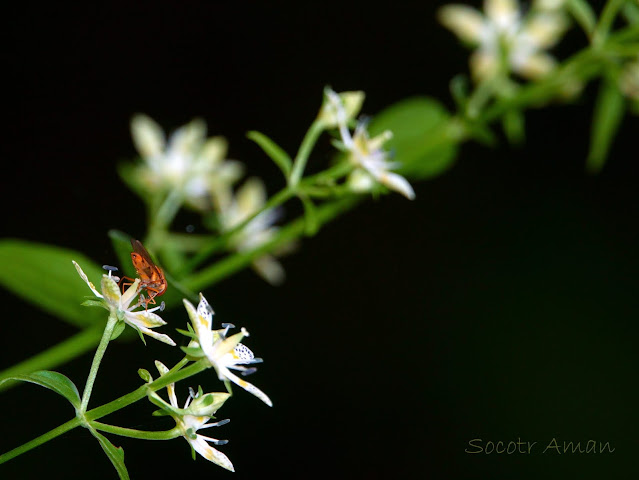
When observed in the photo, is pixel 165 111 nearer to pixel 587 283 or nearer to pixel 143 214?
pixel 143 214

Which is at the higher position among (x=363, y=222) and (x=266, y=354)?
(x=363, y=222)

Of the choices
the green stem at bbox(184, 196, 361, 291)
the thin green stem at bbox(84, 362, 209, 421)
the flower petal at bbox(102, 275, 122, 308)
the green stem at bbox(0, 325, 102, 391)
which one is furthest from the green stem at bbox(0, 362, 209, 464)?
the green stem at bbox(184, 196, 361, 291)

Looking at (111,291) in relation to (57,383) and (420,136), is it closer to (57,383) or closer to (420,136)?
(57,383)

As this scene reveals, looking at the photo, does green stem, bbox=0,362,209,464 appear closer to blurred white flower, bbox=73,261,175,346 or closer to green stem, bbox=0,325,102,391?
blurred white flower, bbox=73,261,175,346

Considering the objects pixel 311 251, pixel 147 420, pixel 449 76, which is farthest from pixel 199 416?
pixel 449 76

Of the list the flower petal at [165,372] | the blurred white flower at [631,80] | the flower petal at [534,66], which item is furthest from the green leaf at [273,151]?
the blurred white flower at [631,80]

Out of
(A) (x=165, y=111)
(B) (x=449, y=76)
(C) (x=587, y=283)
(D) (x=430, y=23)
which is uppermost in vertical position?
(D) (x=430, y=23)

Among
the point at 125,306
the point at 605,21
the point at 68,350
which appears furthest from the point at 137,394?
the point at 605,21
